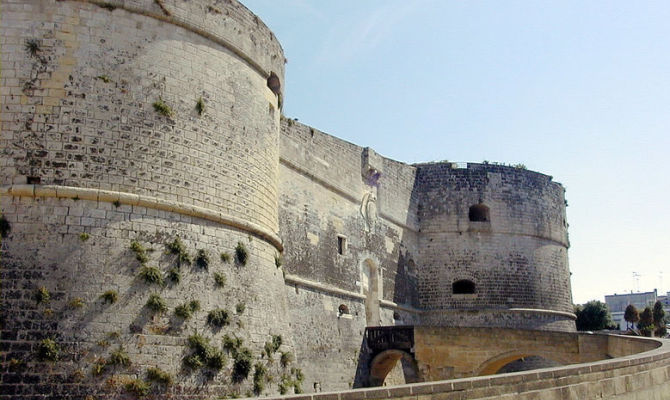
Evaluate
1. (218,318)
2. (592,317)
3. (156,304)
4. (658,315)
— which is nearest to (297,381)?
(218,318)

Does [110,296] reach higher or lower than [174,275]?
lower

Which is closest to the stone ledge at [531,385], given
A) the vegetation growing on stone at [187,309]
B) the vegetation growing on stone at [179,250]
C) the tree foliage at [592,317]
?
the vegetation growing on stone at [187,309]

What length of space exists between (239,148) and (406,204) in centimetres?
1087

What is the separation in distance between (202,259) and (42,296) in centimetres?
218

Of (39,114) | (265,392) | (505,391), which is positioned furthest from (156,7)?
(505,391)

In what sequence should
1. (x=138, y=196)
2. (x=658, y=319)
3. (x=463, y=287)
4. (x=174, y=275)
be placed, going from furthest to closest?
1. (x=658, y=319)
2. (x=463, y=287)
3. (x=174, y=275)
4. (x=138, y=196)

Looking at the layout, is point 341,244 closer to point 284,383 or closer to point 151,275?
point 284,383

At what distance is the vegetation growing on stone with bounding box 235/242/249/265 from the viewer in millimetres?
10320

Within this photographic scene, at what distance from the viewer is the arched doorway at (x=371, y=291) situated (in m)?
17.9

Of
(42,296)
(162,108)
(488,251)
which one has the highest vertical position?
(162,108)

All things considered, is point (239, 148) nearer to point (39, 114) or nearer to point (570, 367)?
point (39, 114)

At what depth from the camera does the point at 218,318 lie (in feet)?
31.3

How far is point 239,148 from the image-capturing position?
1081 centimetres

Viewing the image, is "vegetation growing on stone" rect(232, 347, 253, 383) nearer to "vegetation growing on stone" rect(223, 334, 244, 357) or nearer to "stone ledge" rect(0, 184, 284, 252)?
"vegetation growing on stone" rect(223, 334, 244, 357)
